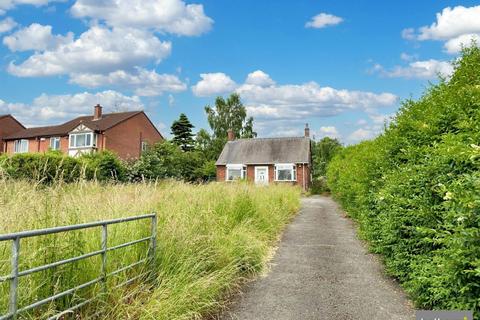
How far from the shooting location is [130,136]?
42.0m

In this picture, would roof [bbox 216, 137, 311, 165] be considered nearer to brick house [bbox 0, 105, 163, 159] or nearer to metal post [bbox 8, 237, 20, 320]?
brick house [bbox 0, 105, 163, 159]

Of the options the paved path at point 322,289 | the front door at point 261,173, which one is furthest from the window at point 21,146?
the paved path at point 322,289

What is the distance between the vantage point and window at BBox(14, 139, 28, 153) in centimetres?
4625

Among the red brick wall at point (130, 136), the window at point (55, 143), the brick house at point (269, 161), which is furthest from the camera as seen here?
the window at point (55, 143)

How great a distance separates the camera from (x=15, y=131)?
5112 cm

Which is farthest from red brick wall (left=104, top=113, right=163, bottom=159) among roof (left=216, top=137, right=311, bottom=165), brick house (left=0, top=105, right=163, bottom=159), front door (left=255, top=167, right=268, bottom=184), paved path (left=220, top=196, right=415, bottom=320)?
paved path (left=220, top=196, right=415, bottom=320)

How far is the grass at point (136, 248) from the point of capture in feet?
11.4

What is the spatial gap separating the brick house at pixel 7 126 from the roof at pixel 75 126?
1120 mm

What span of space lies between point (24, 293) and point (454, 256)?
3.52 meters

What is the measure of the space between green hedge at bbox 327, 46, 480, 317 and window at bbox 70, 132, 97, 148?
35.4m

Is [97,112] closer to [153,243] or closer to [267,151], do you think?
[267,151]

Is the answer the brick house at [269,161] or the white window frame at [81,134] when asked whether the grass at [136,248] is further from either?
the white window frame at [81,134]

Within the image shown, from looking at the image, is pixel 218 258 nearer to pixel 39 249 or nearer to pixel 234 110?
pixel 39 249

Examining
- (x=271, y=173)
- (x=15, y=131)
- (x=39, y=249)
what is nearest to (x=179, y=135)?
(x=271, y=173)
